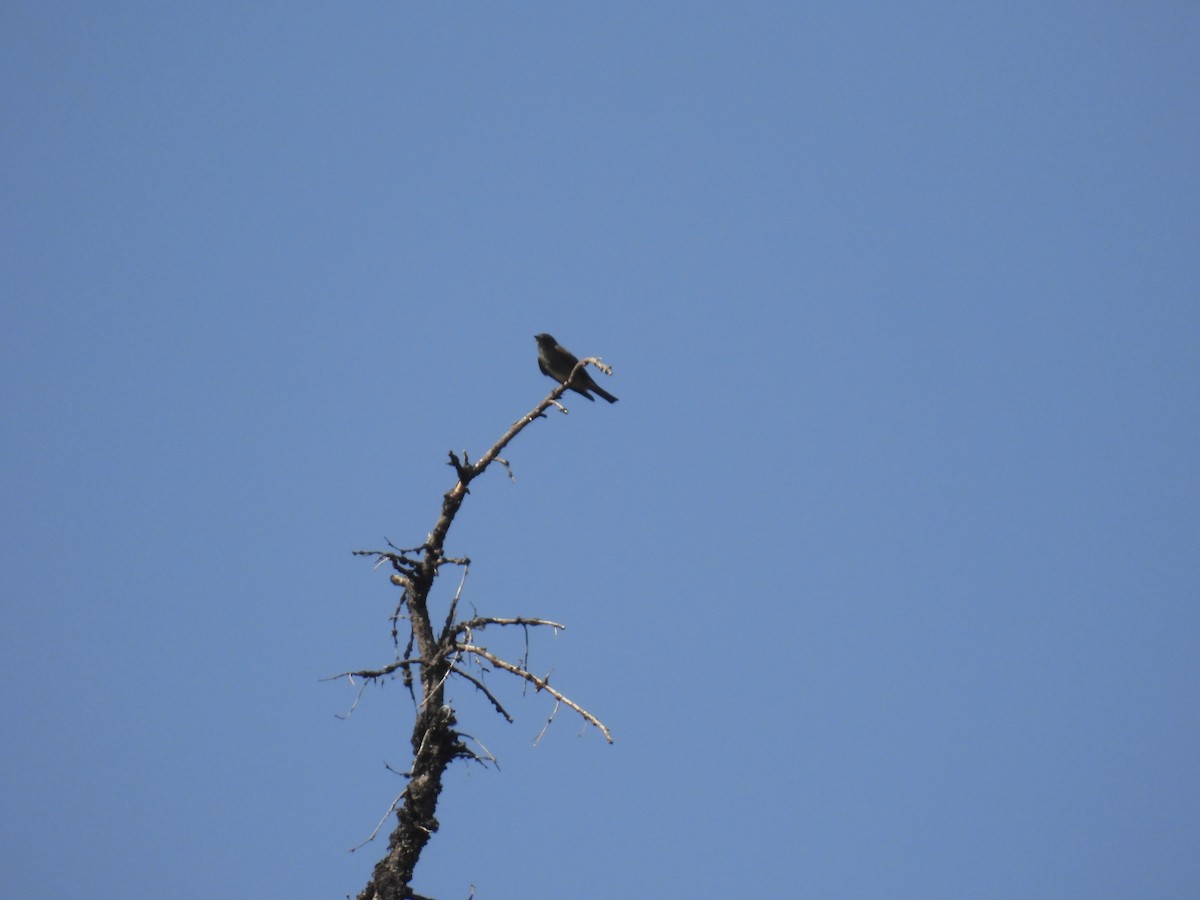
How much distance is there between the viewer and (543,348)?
1357cm

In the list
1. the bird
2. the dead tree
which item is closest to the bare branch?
the dead tree

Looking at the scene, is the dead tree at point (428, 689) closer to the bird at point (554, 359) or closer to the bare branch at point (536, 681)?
the bare branch at point (536, 681)

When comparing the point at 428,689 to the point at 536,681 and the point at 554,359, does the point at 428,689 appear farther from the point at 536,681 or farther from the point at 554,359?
the point at 554,359

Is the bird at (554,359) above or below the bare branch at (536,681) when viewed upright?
above

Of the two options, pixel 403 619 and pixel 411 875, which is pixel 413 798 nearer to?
pixel 411 875

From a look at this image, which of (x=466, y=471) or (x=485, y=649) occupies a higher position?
(x=466, y=471)

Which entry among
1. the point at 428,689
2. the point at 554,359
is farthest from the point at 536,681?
the point at 554,359

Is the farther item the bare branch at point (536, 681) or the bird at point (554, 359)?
the bird at point (554, 359)

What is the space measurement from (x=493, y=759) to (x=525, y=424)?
85.5 inches

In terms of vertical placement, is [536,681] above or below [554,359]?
Result: below

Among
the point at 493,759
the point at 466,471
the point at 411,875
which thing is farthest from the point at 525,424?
the point at 411,875

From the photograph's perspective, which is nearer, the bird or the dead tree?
the dead tree

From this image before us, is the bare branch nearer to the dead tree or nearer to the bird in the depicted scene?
the dead tree

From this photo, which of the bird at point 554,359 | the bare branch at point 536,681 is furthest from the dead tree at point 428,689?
the bird at point 554,359
